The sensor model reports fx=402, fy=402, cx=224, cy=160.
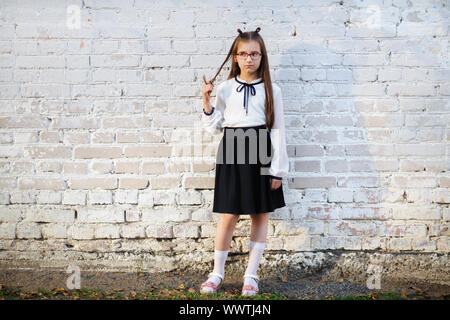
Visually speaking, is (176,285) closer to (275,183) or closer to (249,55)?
(275,183)

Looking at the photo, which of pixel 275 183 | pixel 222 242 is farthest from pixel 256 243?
pixel 275 183

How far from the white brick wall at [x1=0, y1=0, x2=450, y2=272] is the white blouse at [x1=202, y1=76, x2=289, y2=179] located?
0.32 m

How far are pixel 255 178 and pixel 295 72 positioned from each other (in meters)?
0.94

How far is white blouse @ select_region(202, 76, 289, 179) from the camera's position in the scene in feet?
9.07

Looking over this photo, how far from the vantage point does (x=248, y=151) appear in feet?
9.04

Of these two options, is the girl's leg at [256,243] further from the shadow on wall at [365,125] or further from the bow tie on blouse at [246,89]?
the bow tie on blouse at [246,89]

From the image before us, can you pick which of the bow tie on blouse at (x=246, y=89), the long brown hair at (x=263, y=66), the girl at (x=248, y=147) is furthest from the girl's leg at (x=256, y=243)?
the bow tie on blouse at (x=246, y=89)

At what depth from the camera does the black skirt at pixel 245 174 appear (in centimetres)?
273

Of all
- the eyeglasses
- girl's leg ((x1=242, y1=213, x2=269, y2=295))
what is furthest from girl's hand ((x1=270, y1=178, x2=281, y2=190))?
the eyeglasses

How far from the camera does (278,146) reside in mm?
2771

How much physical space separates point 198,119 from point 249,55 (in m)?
0.68

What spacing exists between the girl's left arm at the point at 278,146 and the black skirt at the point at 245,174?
5 cm
